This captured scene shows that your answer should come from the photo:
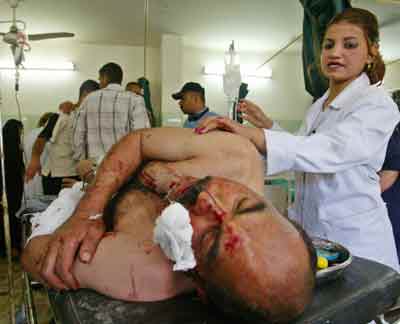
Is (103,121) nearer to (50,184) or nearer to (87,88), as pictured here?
(87,88)

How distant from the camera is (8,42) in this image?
1.58 metres

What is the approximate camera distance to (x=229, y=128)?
2.48ft

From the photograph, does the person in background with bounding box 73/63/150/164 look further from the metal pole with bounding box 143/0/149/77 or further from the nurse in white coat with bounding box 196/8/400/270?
the nurse in white coat with bounding box 196/8/400/270

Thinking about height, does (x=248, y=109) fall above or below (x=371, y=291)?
above

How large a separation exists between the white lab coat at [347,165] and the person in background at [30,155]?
1523 mm

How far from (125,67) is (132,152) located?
166 centimetres

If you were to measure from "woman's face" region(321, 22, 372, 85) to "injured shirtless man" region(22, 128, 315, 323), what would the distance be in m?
0.47

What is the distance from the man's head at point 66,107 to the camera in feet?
6.66

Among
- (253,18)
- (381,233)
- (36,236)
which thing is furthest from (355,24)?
(253,18)

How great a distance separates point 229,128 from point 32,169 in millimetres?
1647

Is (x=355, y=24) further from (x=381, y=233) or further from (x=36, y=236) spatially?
(x=36, y=236)

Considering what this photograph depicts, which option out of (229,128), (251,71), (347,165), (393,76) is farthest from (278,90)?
(229,128)

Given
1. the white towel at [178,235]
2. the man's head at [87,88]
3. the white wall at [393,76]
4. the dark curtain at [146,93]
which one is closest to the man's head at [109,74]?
the man's head at [87,88]

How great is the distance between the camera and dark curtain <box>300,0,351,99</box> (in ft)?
4.72
